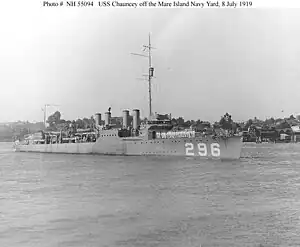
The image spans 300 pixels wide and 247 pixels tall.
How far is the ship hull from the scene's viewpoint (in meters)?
14.1

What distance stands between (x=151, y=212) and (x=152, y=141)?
1044 cm

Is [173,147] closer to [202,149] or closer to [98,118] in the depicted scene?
[202,149]

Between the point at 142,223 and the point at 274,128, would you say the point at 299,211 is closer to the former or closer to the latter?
the point at 142,223

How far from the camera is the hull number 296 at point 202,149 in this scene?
553 inches

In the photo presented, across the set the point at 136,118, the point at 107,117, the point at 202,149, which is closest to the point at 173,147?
the point at 202,149

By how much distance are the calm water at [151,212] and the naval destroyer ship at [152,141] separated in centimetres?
543

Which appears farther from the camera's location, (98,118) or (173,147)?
(98,118)

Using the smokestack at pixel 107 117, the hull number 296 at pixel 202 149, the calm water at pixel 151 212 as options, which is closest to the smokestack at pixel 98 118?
the smokestack at pixel 107 117

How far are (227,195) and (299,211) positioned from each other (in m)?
1.48

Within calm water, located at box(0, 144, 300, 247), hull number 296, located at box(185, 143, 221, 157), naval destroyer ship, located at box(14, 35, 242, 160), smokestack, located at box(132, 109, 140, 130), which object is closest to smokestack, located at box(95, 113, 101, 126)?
naval destroyer ship, located at box(14, 35, 242, 160)

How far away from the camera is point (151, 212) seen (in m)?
5.18

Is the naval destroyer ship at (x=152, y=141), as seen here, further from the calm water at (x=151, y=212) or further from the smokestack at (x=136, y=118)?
the calm water at (x=151, y=212)

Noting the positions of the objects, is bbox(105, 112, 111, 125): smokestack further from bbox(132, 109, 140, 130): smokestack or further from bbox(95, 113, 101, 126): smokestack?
bbox(132, 109, 140, 130): smokestack

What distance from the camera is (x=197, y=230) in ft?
13.9
